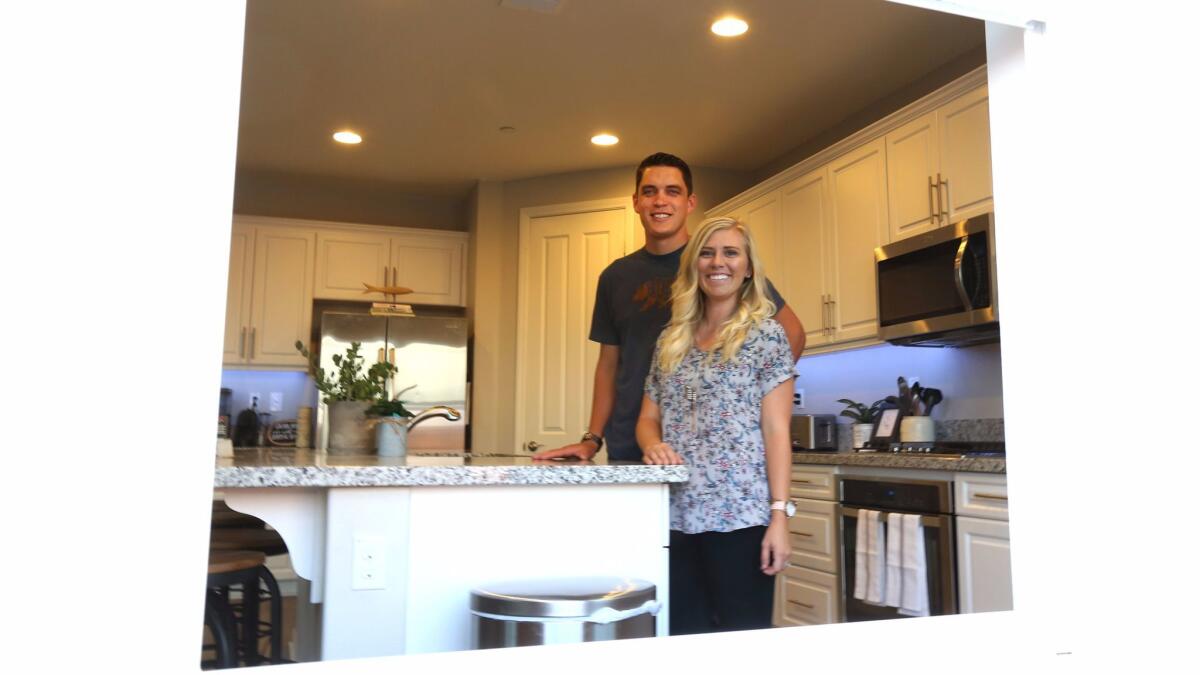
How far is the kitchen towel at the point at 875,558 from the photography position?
347 cm

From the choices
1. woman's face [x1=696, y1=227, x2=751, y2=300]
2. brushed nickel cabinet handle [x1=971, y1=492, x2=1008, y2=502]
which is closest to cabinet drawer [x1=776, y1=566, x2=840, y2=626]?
brushed nickel cabinet handle [x1=971, y1=492, x2=1008, y2=502]

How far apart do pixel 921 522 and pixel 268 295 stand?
401 cm

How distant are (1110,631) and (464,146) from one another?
13.6 feet

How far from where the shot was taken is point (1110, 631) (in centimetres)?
159

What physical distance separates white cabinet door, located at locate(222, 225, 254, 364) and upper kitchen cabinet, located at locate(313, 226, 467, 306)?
386 millimetres

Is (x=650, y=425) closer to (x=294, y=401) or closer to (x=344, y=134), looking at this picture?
(x=344, y=134)

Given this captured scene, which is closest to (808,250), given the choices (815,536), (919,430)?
(919,430)

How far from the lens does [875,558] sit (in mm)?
3512

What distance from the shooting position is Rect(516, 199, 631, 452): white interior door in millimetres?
5410

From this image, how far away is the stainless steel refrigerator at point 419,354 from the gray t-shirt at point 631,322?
8.93 ft

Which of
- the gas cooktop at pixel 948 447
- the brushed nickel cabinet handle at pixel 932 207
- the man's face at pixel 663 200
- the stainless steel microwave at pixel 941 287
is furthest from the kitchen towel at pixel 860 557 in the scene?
the man's face at pixel 663 200

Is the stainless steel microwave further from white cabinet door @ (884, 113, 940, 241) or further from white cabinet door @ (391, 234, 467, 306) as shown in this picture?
white cabinet door @ (391, 234, 467, 306)

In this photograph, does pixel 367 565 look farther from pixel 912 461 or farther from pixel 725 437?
pixel 912 461

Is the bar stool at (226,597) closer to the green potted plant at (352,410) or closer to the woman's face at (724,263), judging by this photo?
the green potted plant at (352,410)
